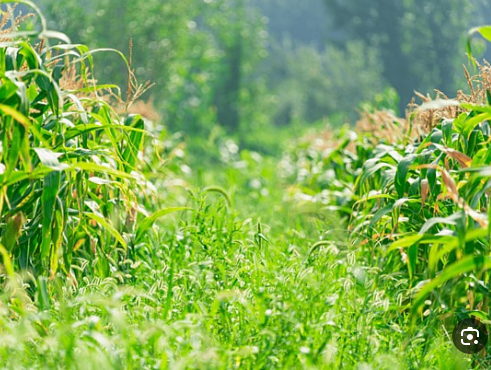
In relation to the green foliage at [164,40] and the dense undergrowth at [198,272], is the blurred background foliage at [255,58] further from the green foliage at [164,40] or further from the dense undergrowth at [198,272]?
the dense undergrowth at [198,272]

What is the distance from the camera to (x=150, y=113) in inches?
243

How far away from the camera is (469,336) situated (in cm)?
244

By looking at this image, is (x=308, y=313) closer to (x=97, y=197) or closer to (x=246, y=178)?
(x=97, y=197)

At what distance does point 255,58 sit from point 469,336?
1421 centimetres

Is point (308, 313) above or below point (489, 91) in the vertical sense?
below

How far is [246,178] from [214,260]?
5250 millimetres

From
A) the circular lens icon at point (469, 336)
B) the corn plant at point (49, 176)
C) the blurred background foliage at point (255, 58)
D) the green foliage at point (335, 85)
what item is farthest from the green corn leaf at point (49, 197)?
the green foliage at point (335, 85)

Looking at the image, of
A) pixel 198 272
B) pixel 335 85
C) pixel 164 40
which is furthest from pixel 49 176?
pixel 335 85

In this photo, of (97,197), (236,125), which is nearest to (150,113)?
(97,197)

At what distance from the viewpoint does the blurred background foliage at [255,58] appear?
407 inches

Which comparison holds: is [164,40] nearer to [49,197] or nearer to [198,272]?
[198,272]

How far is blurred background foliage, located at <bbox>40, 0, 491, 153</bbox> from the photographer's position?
1033cm

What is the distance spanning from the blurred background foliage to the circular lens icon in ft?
12.9

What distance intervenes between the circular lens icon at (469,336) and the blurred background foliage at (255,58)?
3.93 metres
